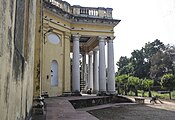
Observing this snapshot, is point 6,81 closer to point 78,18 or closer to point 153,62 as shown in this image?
point 78,18

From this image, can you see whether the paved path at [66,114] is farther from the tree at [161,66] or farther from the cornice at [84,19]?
the tree at [161,66]

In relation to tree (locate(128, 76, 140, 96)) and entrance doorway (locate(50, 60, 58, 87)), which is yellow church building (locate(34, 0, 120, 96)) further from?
tree (locate(128, 76, 140, 96))

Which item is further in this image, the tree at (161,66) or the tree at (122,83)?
the tree at (161,66)

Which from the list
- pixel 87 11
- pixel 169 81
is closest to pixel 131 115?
pixel 87 11

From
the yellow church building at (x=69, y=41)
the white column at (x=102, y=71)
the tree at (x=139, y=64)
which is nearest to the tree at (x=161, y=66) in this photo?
the tree at (x=139, y=64)

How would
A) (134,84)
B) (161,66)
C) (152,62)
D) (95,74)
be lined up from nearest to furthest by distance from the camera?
1. (95,74)
2. (134,84)
3. (161,66)
4. (152,62)

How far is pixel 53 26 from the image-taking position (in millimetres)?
16312

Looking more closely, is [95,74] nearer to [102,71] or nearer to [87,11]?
[102,71]

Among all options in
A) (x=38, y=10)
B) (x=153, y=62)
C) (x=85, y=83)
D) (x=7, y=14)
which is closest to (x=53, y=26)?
(x=38, y=10)

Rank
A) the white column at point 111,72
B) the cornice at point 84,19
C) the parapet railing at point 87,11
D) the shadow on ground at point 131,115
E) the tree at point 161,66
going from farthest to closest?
the tree at point 161,66 → the white column at point 111,72 → the parapet railing at point 87,11 → the cornice at point 84,19 → the shadow on ground at point 131,115

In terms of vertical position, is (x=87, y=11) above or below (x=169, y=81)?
above

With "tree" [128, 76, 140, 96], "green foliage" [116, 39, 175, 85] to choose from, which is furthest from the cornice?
"green foliage" [116, 39, 175, 85]

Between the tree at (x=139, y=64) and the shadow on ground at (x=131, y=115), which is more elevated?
the tree at (x=139, y=64)

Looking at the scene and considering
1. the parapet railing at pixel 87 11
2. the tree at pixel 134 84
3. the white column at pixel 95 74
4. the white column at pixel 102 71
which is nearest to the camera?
the parapet railing at pixel 87 11
